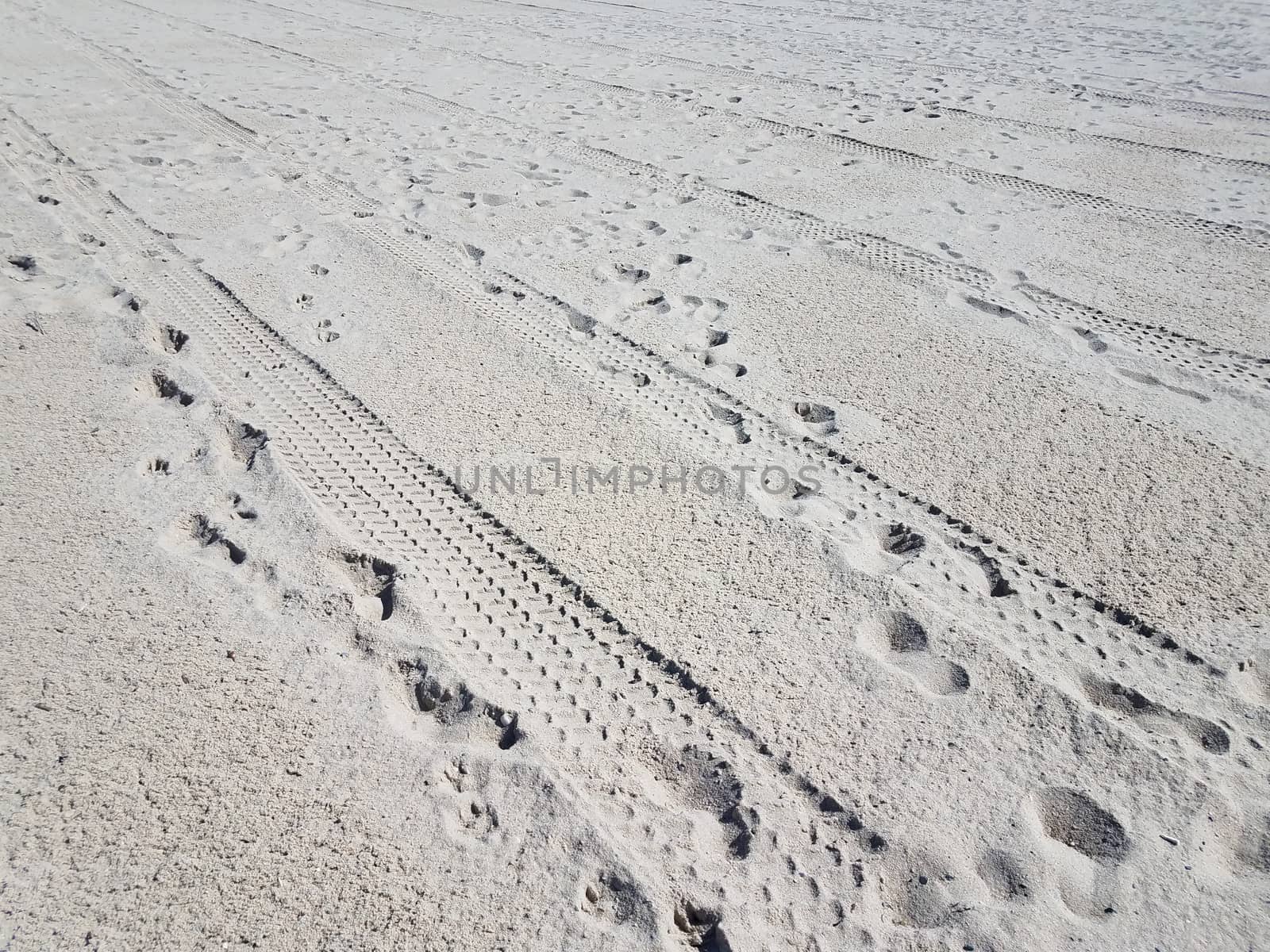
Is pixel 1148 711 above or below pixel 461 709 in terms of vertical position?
above

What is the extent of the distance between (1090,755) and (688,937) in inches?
43.2

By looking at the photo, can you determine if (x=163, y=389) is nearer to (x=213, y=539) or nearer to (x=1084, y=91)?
(x=213, y=539)

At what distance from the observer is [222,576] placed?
2.66m

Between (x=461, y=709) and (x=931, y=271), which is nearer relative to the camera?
(x=461, y=709)

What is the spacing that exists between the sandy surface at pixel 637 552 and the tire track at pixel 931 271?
3 centimetres

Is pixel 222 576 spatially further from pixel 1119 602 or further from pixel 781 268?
pixel 781 268

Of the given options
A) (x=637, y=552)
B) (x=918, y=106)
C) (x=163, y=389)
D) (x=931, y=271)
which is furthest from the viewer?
(x=918, y=106)

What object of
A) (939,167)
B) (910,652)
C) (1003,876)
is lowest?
(1003,876)

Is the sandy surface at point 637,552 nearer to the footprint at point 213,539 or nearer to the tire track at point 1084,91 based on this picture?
the footprint at point 213,539

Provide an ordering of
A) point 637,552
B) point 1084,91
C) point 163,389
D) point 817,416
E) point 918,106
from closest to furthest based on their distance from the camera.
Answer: point 637,552 < point 817,416 < point 163,389 < point 918,106 < point 1084,91

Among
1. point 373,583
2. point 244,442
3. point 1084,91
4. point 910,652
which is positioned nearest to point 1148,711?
point 910,652

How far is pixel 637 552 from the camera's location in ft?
9.16

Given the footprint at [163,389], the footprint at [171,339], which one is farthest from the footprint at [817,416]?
the footprint at [171,339]

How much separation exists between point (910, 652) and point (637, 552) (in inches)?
34.0
